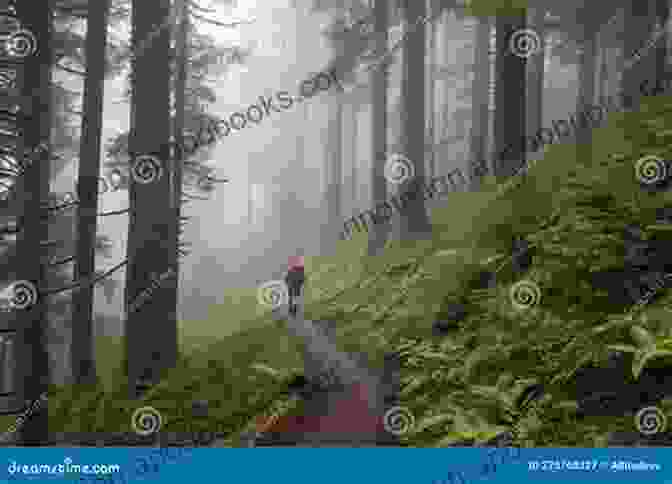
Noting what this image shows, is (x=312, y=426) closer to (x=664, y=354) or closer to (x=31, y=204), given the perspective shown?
(x=664, y=354)

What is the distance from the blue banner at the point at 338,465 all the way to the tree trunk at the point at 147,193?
3.79 metres

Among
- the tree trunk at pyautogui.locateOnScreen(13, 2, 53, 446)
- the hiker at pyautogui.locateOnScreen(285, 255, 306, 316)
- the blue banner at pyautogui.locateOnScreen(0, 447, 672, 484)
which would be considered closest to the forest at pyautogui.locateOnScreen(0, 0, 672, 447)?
the tree trunk at pyautogui.locateOnScreen(13, 2, 53, 446)

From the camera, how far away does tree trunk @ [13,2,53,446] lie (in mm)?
7069

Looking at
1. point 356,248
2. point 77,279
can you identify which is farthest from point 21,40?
point 356,248

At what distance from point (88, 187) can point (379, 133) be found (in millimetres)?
9324

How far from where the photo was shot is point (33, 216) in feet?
23.2

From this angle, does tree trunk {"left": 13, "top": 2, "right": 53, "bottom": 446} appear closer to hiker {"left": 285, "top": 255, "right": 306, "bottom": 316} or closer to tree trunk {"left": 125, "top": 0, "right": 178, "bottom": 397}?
tree trunk {"left": 125, "top": 0, "right": 178, "bottom": 397}

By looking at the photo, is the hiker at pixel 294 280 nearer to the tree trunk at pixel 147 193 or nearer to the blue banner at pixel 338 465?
the tree trunk at pixel 147 193

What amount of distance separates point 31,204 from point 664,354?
7.77 meters

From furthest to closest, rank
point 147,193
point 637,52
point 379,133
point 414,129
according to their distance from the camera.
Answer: point 379,133
point 414,129
point 637,52
point 147,193

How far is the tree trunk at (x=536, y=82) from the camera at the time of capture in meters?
18.6

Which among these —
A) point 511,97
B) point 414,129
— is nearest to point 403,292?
point 511,97

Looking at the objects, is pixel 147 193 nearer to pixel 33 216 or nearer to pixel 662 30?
pixel 33 216

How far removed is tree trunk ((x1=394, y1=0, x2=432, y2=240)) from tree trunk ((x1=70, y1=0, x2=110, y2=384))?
Result: 303 inches
